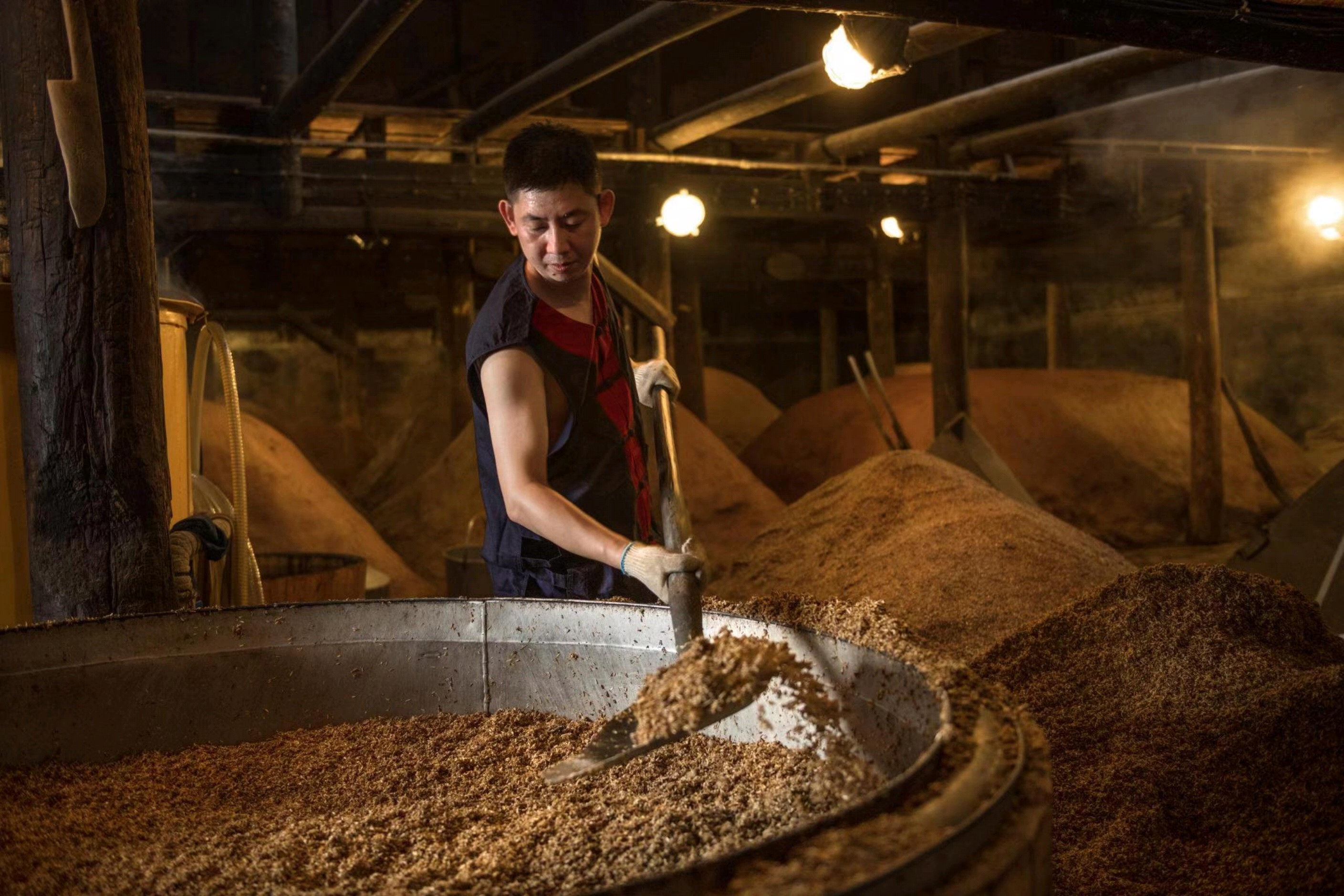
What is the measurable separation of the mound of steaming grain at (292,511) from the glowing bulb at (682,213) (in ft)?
9.21

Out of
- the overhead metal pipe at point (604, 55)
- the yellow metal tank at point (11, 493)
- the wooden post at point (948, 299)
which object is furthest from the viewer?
the wooden post at point (948, 299)

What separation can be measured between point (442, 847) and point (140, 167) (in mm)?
1742

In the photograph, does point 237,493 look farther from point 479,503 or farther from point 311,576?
point 479,503

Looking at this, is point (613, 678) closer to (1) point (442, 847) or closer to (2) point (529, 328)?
(1) point (442, 847)

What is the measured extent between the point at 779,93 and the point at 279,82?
10.0 feet

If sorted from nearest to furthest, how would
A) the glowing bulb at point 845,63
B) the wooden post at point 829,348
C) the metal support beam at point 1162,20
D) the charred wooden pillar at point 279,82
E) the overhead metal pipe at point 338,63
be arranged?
the metal support beam at point 1162,20, the glowing bulb at point 845,63, the overhead metal pipe at point 338,63, the charred wooden pillar at point 279,82, the wooden post at point 829,348

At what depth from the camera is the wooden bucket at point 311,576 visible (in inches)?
180

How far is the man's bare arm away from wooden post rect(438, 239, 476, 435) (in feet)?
23.3

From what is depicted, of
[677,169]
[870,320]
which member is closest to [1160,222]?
[870,320]

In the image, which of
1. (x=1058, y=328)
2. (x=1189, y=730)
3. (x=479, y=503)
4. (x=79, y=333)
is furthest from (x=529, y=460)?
(x=1058, y=328)

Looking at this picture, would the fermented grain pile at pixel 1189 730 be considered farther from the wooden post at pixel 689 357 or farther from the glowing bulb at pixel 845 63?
the wooden post at pixel 689 357

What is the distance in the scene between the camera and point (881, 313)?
38.6 ft

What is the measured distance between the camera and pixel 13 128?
237cm

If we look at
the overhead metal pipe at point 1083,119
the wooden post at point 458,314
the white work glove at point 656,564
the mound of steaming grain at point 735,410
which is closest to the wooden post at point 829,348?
the mound of steaming grain at point 735,410
